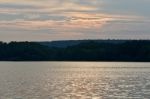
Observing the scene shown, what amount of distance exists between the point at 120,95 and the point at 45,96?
778 cm

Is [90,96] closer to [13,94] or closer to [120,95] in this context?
[120,95]

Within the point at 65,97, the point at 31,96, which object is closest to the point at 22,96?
the point at 31,96

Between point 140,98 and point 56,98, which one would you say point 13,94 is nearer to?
point 56,98

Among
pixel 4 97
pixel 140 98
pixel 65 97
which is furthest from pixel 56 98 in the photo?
pixel 140 98

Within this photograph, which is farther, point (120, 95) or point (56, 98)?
point (120, 95)

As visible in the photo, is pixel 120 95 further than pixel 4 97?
Yes

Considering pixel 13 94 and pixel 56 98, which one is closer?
pixel 56 98

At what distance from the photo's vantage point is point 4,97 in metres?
48.4

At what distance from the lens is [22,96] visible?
1966 inches

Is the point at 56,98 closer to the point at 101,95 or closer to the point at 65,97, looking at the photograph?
the point at 65,97

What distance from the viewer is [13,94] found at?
2048 inches

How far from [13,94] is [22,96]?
2388 mm

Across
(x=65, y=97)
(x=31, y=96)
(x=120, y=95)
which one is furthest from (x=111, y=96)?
(x=31, y=96)

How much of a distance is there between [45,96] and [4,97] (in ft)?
14.3
